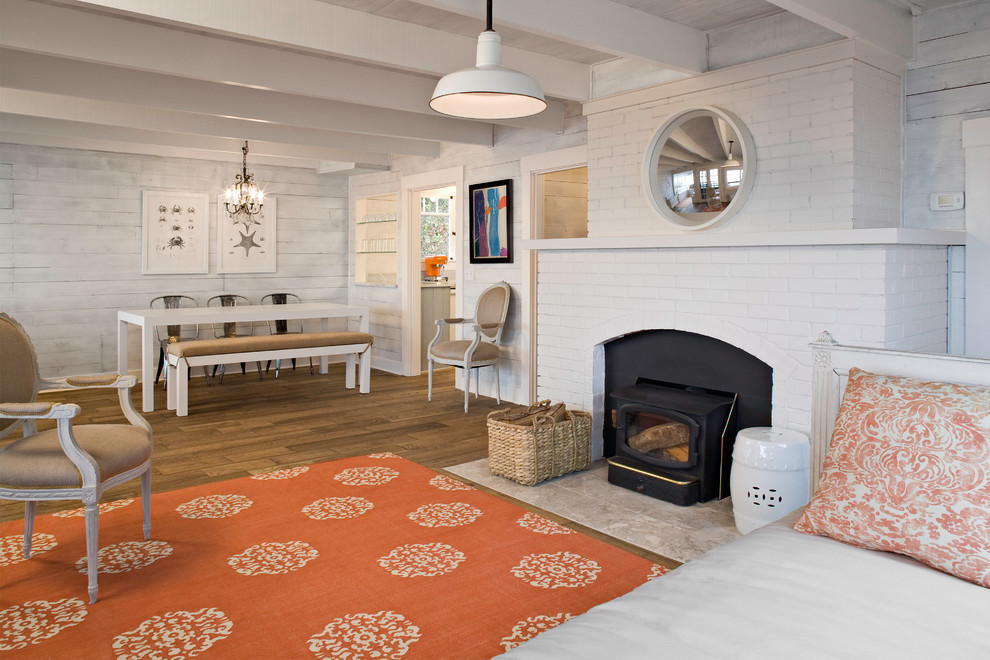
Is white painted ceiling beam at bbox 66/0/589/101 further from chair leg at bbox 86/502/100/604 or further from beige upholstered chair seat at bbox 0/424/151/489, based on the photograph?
chair leg at bbox 86/502/100/604

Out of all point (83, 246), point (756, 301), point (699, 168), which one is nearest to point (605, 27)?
point (699, 168)

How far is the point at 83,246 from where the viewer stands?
6.97m

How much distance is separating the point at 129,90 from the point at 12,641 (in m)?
3.38

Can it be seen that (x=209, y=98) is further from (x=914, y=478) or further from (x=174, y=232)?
(x=914, y=478)

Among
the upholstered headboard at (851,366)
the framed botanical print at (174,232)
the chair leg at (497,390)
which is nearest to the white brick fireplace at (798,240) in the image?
the upholstered headboard at (851,366)

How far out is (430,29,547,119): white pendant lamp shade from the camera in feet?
7.55

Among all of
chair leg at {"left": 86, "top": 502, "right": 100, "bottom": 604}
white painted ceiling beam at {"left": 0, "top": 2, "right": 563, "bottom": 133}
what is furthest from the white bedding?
white painted ceiling beam at {"left": 0, "top": 2, "right": 563, "bottom": 133}

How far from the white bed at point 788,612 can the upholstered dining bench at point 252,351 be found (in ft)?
15.8

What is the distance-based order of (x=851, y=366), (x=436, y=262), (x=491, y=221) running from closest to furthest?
(x=851, y=366) < (x=491, y=221) < (x=436, y=262)

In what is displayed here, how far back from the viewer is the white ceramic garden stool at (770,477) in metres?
3.11

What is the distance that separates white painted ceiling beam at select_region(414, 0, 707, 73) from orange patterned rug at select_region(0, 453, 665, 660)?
85.7 inches

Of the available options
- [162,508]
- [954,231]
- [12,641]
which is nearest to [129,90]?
[162,508]

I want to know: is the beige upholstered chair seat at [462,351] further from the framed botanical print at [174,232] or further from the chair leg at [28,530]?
the chair leg at [28,530]

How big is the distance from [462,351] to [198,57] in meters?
2.97
